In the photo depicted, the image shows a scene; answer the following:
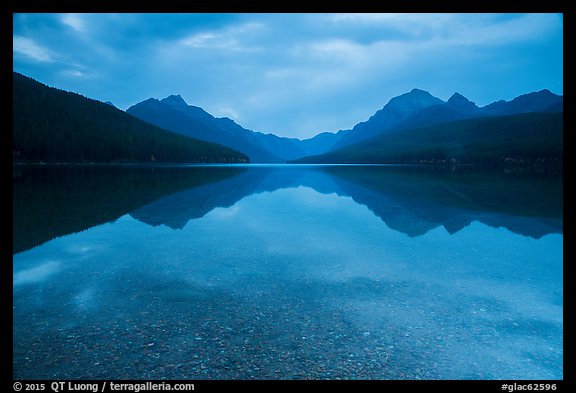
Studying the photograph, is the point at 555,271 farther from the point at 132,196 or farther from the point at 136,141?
the point at 136,141

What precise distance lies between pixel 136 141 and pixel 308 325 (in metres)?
180

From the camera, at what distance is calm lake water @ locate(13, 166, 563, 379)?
6.71 metres

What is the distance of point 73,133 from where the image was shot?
140 metres

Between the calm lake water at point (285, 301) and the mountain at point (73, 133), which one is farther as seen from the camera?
the mountain at point (73, 133)

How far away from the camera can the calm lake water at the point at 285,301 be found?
6707mm

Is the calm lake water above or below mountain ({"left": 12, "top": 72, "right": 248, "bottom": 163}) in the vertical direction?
below

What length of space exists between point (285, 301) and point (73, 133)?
165 meters

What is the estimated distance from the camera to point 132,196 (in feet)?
114

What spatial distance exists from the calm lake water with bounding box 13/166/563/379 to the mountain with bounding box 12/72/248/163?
133573mm

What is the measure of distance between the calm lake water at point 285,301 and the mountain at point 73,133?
5259 inches

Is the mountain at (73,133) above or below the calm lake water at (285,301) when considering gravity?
above

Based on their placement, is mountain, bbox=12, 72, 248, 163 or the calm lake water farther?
mountain, bbox=12, 72, 248, 163

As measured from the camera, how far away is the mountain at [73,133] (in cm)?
12462
